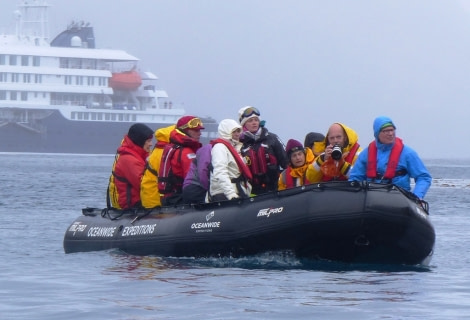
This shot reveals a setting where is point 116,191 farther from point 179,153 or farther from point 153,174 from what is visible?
point 179,153

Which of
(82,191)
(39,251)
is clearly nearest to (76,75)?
(82,191)

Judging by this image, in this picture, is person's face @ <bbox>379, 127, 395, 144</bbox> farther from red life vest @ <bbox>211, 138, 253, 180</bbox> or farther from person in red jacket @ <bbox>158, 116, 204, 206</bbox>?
person in red jacket @ <bbox>158, 116, 204, 206</bbox>

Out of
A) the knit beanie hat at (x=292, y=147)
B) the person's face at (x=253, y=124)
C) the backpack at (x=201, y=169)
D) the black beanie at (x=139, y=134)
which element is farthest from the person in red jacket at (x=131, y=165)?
the knit beanie hat at (x=292, y=147)

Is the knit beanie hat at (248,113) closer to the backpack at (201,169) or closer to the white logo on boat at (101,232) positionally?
the backpack at (201,169)

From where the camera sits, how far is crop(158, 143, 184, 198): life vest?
12.6 meters

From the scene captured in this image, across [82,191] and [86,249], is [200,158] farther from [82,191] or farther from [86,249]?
[82,191]

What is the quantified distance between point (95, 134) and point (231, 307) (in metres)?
82.0

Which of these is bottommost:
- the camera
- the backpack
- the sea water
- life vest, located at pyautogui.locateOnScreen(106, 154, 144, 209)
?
the sea water

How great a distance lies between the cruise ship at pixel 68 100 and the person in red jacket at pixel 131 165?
76.4m

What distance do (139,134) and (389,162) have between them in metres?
3.35

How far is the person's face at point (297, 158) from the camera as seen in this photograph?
39.0 feet

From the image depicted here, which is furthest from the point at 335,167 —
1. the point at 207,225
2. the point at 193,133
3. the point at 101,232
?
the point at 101,232

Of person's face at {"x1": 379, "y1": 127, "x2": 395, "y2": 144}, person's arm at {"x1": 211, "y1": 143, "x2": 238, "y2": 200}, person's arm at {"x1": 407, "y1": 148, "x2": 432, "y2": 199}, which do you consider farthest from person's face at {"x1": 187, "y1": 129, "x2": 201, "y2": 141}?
person's arm at {"x1": 407, "y1": 148, "x2": 432, "y2": 199}

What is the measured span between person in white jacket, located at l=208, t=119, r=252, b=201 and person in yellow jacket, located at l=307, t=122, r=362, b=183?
2.54 feet
